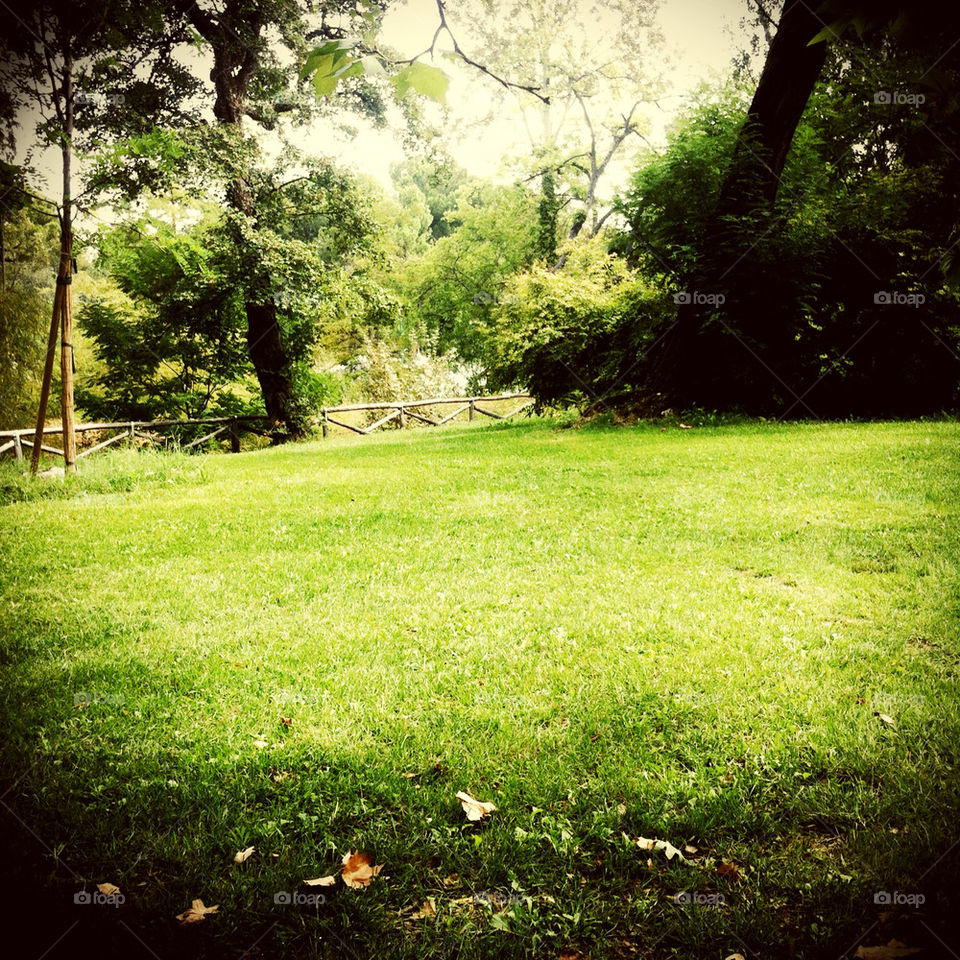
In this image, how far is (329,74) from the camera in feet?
5.75

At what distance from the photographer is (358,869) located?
211 centimetres

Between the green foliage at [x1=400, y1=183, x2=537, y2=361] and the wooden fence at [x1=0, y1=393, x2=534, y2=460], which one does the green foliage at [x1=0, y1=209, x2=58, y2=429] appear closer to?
the wooden fence at [x1=0, y1=393, x2=534, y2=460]

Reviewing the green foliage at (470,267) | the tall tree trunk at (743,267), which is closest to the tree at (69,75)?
the tall tree trunk at (743,267)

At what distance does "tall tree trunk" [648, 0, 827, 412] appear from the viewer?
11.7 meters

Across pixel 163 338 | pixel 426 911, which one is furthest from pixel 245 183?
pixel 426 911

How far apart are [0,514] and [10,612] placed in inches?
159

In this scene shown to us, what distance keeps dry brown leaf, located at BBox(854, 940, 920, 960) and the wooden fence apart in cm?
1367

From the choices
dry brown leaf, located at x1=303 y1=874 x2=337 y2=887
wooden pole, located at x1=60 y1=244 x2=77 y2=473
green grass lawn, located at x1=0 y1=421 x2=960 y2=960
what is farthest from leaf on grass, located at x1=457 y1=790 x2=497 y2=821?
wooden pole, located at x1=60 y1=244 x2=77 y2=473

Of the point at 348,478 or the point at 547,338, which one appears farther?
the point at 547,338

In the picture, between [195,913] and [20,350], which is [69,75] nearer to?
[195,913]

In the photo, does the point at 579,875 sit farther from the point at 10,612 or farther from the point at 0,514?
the point at 0,514

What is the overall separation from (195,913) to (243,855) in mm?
245

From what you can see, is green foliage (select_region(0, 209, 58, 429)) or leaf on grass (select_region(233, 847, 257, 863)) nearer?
leaf on grass (select_region(233, 847, 257, 863))

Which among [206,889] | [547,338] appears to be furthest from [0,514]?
[547,338]
